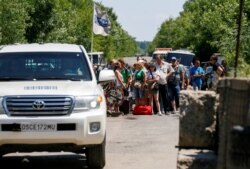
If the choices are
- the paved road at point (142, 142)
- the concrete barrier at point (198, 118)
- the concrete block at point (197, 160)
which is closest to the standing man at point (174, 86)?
the paved road at point (142, 142)

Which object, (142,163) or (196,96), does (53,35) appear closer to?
(142,163)

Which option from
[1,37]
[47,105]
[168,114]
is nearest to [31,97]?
[47,105]

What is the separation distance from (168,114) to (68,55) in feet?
31.3

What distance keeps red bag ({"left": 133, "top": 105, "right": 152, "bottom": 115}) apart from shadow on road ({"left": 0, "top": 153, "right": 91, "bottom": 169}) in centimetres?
788

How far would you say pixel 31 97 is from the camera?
340 inches

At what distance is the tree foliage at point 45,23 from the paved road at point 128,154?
24.3 meters

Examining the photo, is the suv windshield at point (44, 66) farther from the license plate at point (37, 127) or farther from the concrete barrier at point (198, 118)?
the concrete barrier at point (198, 118)

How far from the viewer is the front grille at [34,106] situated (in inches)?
338

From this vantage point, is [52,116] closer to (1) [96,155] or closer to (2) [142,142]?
(1) [96,155]

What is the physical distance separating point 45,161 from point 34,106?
7.04ft

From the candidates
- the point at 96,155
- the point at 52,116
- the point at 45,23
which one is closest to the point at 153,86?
the point at 96,155

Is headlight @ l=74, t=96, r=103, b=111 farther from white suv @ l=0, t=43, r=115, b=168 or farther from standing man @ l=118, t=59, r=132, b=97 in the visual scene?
standing man @ l=118, t=59, r=132, b=97

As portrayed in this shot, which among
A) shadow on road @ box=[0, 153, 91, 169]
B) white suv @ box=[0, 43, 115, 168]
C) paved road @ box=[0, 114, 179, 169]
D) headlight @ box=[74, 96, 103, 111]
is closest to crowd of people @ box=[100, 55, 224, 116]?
paved road @ box=[0, 114, 179, 169]

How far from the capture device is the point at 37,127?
849 cm
